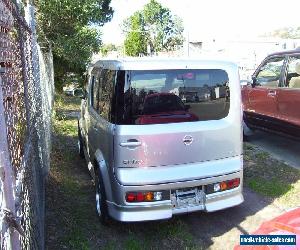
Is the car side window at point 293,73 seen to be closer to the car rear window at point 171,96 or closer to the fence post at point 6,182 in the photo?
the car rear window at point 171,96

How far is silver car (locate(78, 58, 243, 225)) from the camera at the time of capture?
415 cm

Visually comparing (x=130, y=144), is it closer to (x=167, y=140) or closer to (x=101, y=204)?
(x=167, y=140)

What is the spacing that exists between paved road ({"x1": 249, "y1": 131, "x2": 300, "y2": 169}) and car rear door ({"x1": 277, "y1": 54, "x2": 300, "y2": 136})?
50cm

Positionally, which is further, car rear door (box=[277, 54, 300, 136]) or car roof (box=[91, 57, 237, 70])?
car rear door (box=[277, 54, 300, 136])

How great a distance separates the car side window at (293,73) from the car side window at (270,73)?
9.7 inches

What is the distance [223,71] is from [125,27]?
6769cm

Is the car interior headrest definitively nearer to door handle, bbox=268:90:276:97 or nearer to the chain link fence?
door handle, bbox=268:90:276:97

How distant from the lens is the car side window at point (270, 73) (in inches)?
297

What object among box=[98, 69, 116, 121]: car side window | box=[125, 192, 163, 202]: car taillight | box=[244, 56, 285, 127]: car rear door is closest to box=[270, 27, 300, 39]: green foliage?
box=[244, 56, 285, 127]: car rear door

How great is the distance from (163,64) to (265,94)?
13.3ft

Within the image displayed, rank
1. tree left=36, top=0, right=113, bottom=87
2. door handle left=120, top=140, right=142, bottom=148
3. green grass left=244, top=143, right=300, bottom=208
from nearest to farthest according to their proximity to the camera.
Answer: door handle left=120, top=140, right=142, bottom=148
green grass left=244, top=143, right=300, bottom=208
tree left=36, top=0, right=113, bottom=87

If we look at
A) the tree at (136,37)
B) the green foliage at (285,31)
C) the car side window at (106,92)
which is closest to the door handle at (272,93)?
the car side window at (106,92)

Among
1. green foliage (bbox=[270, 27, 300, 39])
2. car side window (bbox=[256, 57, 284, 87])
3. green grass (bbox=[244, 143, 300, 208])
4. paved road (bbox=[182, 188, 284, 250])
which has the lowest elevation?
paved road (bbox=[182, 188, 284, 250])

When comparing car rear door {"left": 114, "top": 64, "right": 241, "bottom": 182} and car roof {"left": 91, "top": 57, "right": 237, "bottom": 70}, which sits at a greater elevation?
car roof {"left": 91, "top": 57, "right": 237, "bottom": 70}
